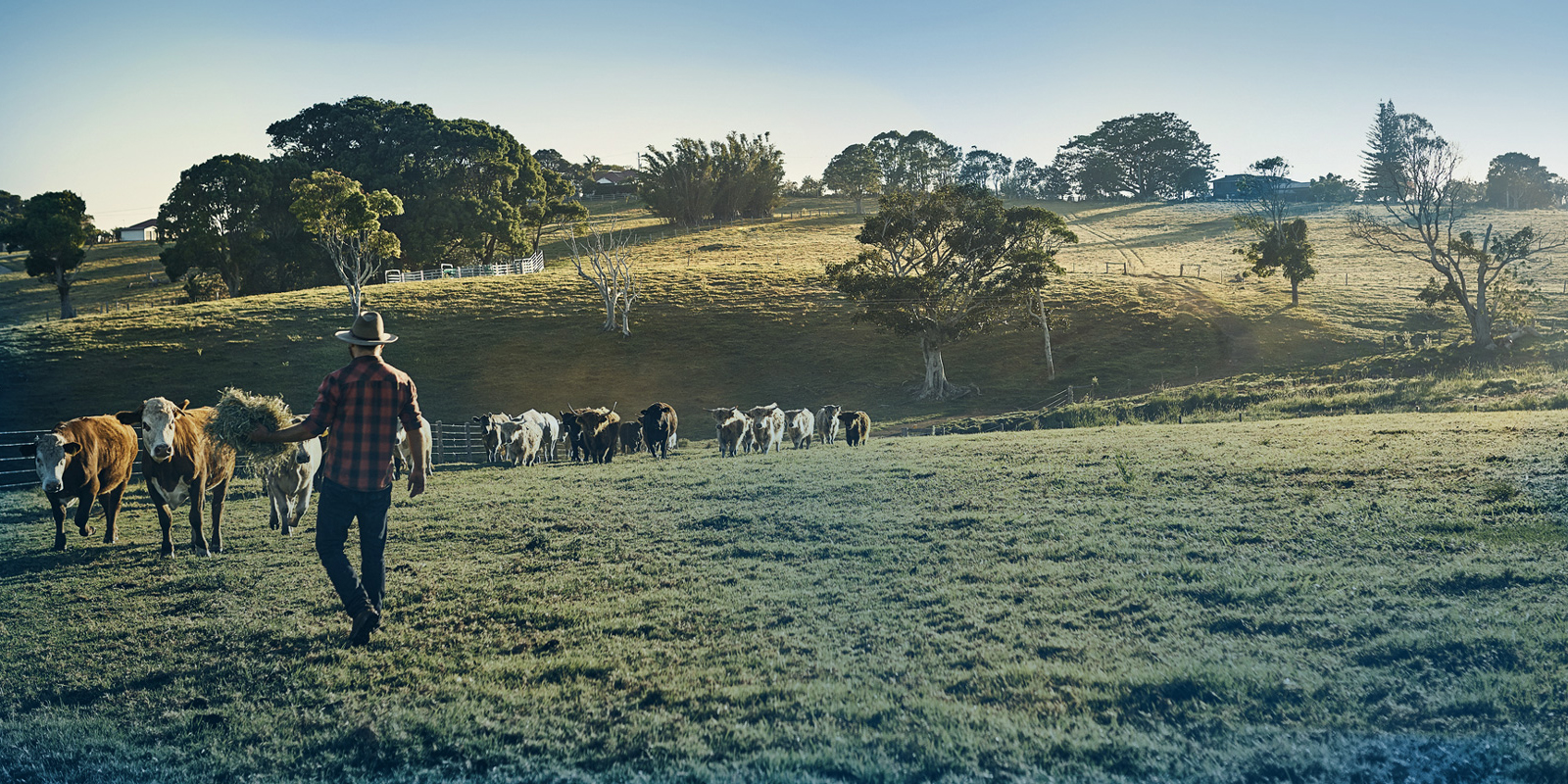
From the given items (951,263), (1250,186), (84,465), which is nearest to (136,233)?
(951,263)

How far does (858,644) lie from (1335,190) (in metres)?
147

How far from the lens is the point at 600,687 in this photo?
591cm

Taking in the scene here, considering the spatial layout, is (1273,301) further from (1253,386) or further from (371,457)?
(371,457)

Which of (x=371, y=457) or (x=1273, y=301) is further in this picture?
(x=1273, y=301)

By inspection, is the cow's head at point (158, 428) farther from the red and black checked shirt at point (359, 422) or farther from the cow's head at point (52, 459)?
the red and black checked shirt at point (359, 422)

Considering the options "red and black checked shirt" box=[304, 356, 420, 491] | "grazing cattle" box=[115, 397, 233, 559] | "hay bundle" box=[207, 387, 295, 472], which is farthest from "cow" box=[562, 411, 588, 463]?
"red and black checked shirt" box=[304, 356, 420, 491]

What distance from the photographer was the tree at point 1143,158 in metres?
132

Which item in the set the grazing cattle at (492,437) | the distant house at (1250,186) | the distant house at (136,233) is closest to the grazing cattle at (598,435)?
the grazing cattle at (492,437)

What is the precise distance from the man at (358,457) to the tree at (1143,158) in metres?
142

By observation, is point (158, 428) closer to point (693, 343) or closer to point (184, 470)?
point (184, 470)

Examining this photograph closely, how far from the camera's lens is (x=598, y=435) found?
23.0m

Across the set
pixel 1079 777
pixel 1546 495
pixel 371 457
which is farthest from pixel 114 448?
pixel 1546 495

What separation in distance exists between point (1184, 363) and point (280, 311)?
51842 millimetres

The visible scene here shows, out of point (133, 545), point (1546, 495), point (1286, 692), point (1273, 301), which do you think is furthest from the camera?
point (1273, 301)
